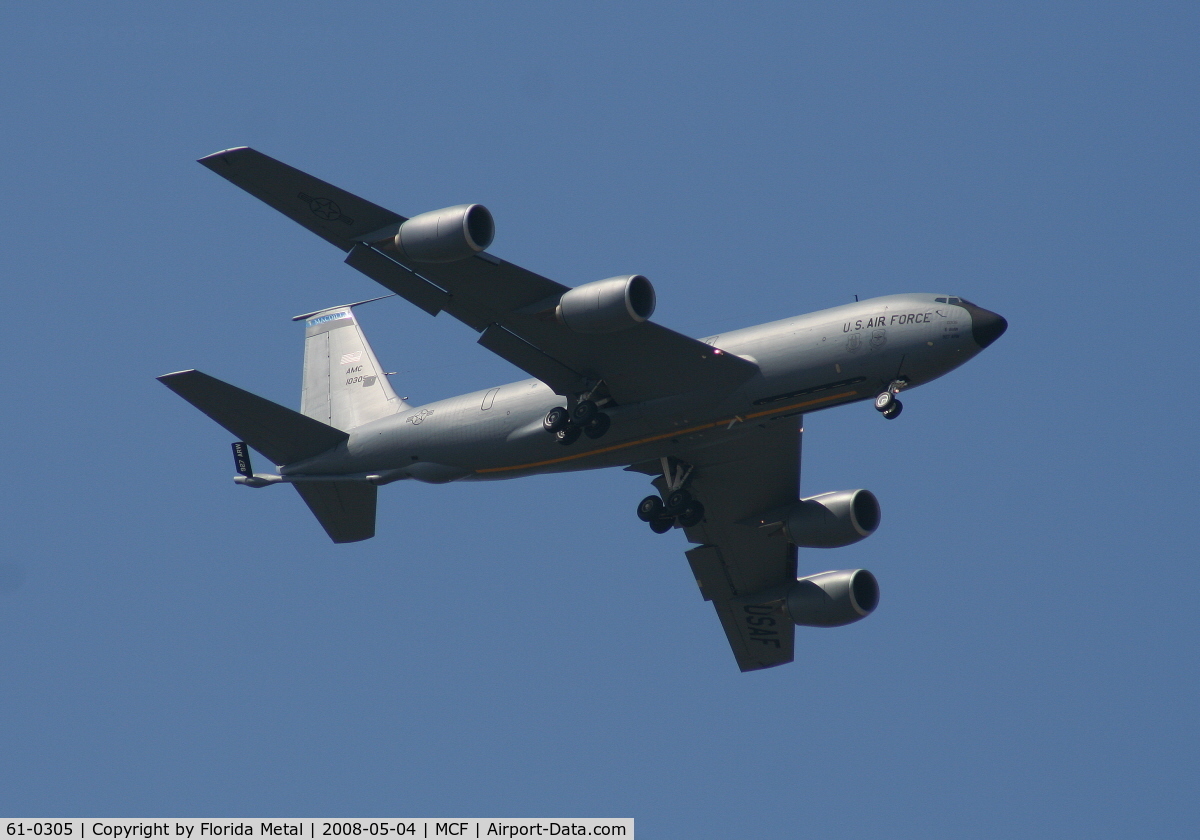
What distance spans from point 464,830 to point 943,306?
16.3m

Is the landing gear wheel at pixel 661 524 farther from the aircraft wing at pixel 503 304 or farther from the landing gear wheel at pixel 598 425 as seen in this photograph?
the aircraft wing at pixel 503 304

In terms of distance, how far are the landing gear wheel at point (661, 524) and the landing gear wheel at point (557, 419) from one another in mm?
4517

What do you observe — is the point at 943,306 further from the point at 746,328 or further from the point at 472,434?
the point at 472,434

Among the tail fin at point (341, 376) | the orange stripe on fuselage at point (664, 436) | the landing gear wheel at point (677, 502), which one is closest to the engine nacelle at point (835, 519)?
the landing gear wheel at point (677, 502)

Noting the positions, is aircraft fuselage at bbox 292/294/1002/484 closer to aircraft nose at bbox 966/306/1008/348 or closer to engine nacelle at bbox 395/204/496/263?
aircraft nose at bbox 966/306/1008/348

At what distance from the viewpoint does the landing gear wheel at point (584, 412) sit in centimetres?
4069

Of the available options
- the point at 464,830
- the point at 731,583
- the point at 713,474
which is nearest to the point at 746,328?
the point at 713,474

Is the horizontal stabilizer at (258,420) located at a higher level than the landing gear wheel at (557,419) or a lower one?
higher

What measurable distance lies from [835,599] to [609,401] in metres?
10.1

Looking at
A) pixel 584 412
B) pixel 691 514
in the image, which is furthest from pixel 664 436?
pixel 691 514

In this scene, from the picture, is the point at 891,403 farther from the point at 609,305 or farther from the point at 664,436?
the point at 609,305

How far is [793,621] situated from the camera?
47.7 meters

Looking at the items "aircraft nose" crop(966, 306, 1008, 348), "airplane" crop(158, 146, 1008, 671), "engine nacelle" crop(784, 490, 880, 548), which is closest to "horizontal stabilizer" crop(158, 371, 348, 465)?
"airplane" crop(158, 146, 1008, 671)
